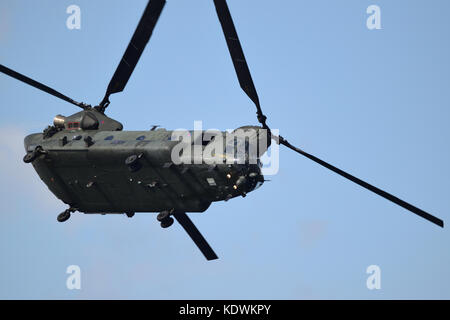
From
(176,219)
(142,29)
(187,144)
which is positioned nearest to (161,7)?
(142,29)

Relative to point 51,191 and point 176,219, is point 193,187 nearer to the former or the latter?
point 176,219

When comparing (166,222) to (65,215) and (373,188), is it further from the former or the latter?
(373,188)

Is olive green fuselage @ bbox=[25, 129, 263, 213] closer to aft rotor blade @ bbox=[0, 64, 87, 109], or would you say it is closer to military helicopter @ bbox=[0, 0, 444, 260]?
military helicopter @ bbox=[0, 0, 444, 260]

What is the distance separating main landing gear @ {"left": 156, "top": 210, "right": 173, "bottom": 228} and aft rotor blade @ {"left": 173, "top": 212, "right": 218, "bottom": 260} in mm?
3225

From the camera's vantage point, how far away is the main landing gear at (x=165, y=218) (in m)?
63.9

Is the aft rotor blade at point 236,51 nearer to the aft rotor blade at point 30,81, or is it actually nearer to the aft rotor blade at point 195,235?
the aft rotor blade at point 195,235

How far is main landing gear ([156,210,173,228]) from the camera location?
210ft

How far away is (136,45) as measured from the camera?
65688 mm

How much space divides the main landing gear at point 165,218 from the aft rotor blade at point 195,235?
3225 millimetres

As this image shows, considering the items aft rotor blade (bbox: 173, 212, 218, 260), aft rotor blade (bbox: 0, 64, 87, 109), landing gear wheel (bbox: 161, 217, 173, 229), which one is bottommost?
aft rotor blade (bbox: 173, 212, 218, 260)

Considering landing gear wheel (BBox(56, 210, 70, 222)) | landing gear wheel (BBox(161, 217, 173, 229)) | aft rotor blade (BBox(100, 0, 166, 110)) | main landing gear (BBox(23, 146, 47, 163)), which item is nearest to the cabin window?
main landing gear (BBox(23, 146, 47, 163))

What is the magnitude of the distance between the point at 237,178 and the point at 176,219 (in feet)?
26.9

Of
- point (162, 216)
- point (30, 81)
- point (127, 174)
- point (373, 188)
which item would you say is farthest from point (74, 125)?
point (373, 188)

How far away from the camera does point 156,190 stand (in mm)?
63750
